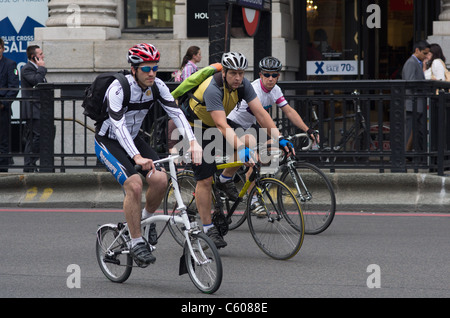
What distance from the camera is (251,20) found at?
11500 mm

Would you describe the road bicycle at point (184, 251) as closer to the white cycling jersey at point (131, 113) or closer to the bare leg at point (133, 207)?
the bare leg at point (133, 207)

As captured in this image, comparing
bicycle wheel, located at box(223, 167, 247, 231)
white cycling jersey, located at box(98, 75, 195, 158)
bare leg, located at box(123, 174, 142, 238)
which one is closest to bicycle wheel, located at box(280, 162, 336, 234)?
bicycle wheel, located at box(223, 167, 247, 231)

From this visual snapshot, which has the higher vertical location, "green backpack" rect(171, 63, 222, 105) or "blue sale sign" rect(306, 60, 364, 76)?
"blue sale sign" rect(306, 60, 364, 76)

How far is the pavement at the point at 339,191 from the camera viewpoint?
11023mm

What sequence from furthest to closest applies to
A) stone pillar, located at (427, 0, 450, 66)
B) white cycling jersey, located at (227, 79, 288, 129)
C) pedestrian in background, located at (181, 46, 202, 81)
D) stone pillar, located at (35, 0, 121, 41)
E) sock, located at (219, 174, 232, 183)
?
stone pillar, located at (35, 0, 121, 41), stone pillar, located at (427, 0, 450, 66), pedestrian in background, located at (181, 46, 202, 81), white cycling jersey, located at (227, 79, 288, 129), sock, located at (219, 174, 232, 183)

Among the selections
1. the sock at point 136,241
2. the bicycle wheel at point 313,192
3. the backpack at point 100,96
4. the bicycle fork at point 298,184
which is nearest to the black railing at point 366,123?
the bicycle wheel at point 313,192

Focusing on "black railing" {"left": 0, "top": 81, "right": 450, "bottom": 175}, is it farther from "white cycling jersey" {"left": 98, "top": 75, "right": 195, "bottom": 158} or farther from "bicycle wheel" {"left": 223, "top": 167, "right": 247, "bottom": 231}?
"white cycling jersey" {"left": 98, "top": 75, "right": 195, "bottom": 158}

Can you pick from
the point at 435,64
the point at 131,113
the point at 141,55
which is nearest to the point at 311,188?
the point at 131,113

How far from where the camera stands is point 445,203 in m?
10.9

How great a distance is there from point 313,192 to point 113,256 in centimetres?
277

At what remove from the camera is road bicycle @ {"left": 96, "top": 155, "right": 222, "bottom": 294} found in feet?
21.3

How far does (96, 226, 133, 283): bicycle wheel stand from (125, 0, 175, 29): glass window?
411 inches

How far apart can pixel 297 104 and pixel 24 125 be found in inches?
144

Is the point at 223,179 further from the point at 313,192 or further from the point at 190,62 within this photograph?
the point at 190,62
